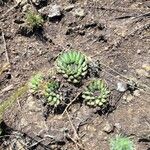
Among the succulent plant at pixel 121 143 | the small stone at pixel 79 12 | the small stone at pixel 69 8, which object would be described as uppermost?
the small stone at pixel 69 8

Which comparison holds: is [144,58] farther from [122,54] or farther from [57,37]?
[57,37]

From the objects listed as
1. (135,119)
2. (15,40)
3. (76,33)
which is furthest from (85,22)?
(135,119)

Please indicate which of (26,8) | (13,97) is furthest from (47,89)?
(26,8)

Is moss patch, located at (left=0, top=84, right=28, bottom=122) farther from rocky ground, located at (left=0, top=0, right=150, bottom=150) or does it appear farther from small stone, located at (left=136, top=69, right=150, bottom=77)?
small stone, located at (left=136, top=69, right=150, bottom=77)

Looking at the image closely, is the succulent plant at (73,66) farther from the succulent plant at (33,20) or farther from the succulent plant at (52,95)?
the succulent plant at (33,20)

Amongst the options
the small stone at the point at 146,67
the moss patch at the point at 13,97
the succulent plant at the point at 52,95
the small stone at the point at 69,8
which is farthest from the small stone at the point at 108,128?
the small stone at the point at 69,8

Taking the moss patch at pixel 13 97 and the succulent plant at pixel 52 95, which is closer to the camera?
the succulent plant at pixel 52 95

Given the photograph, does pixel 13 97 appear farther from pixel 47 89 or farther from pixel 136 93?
pixel 136 93

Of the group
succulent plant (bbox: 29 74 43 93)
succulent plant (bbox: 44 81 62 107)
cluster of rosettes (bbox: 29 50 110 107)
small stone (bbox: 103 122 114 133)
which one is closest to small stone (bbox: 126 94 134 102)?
cluster of rosettes (bbox: 29 50 110 107)
